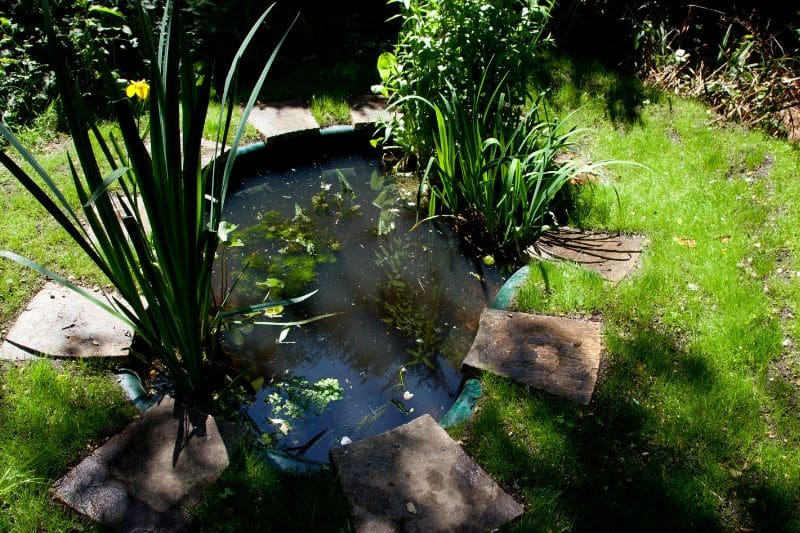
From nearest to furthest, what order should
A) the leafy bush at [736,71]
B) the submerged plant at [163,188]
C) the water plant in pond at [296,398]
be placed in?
the submerged plant at [163,188], the water plant in pond at [296,398], the leafy bush at [736,71]

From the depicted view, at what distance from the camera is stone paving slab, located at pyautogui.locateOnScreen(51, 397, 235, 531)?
1.78m

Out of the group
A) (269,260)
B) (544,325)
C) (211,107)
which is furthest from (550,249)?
(211,107)

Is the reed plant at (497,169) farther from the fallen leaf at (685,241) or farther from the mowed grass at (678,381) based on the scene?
the fallen leaf at (685,241)

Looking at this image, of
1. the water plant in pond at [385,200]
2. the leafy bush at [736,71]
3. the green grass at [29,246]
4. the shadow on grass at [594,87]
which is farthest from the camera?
the shadow on grass at [594,87]

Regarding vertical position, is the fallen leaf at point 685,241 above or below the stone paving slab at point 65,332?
above

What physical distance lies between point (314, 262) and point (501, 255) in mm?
922

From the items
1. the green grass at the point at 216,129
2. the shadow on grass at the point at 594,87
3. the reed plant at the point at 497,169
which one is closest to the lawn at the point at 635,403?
the reed plant at the point at 497,169

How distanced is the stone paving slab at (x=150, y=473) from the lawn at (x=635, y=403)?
0.19 ft

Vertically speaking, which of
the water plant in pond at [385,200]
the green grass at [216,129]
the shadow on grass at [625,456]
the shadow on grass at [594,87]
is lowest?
the shadow on grass at [625,456]

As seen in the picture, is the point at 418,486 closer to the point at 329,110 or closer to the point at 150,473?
the point at 150,473

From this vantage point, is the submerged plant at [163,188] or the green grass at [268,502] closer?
the submerged plant at [163,188]

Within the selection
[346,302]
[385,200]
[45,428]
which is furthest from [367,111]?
[45,428]

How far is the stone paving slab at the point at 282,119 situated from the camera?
12.2ft

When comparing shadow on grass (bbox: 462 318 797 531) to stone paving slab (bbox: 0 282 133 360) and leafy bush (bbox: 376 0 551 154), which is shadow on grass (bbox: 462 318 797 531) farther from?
leafy bush (bbox: 376 0 551 154)
